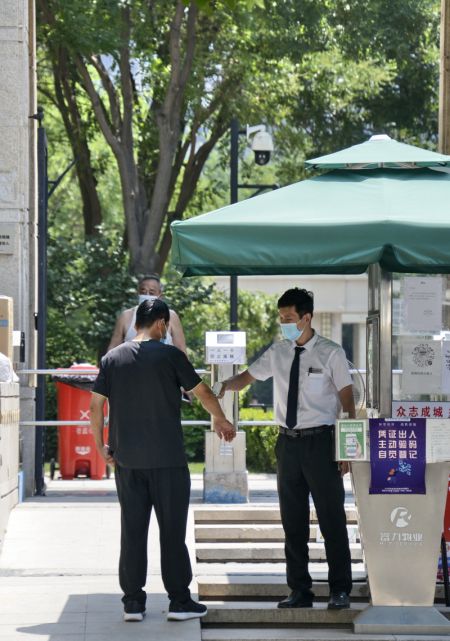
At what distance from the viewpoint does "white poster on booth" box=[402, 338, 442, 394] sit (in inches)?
324

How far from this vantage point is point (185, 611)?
739 cm

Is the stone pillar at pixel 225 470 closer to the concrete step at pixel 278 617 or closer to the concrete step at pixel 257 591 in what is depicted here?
the concrete step at pixel 257 591

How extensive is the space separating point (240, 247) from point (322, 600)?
2443 mm

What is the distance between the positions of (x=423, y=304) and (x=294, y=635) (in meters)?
2.35

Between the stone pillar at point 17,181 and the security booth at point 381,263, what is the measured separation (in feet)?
13.8

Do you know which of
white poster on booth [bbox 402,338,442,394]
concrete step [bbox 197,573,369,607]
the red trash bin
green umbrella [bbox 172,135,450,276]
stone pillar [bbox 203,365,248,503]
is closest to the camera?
green umbrella [bbox 172,135,450,276]

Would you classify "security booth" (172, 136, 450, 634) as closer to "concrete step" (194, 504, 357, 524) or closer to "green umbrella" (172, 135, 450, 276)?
"green umbrella" (172, 135, 450, 276)

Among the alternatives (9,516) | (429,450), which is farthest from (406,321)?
(9,516)

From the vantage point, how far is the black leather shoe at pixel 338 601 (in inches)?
296

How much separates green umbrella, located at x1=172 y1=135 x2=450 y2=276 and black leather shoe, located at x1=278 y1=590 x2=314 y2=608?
1.96 m

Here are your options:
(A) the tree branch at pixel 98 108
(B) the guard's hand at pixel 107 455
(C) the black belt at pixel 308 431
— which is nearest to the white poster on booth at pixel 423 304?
(C) the black belt at pixel 308 431

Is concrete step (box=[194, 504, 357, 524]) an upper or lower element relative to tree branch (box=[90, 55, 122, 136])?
lower

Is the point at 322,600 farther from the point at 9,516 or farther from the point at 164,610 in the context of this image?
the point at 9,516

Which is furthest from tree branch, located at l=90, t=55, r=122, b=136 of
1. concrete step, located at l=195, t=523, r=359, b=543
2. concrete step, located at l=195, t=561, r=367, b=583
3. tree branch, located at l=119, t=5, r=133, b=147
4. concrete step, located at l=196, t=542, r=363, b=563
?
concrete step, located at l=195, t=561, r=367, b=583
